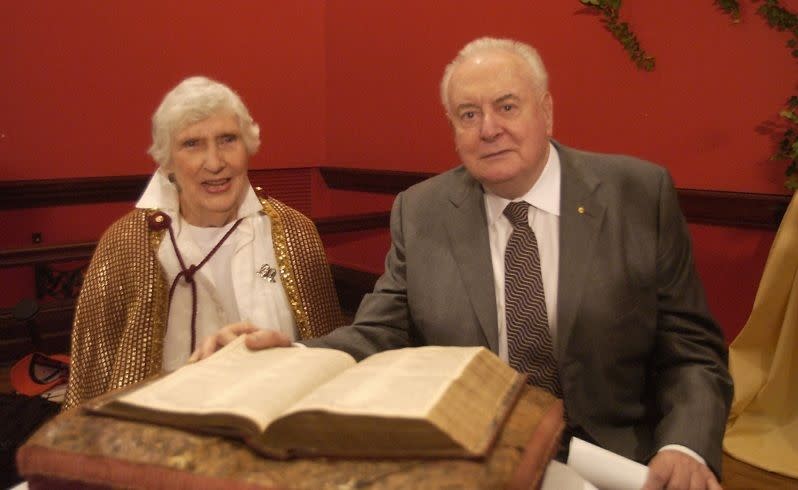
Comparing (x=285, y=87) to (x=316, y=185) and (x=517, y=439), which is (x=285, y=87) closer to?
(x=316, y=185)

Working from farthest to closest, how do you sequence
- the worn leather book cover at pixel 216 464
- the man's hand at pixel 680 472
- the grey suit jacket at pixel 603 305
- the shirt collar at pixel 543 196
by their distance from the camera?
the shirt collar at pixel 543 196 < the grey suit jacket at pixel 603 305 < the man's hand at pixel 680 472 < the worn leather book cover at pixel 216 464

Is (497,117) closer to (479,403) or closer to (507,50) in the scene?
(507,50)

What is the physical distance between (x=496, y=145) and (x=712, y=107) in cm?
217

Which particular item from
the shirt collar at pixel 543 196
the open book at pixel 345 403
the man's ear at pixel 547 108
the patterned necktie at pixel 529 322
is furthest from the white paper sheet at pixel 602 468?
the man's ear at pixel 547 108

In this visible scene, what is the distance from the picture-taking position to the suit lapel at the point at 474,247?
1628 millimetres

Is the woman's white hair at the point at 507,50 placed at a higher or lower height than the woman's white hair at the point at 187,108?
higher

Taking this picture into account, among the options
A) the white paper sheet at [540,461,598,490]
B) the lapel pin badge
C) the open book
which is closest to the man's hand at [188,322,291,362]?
the open book

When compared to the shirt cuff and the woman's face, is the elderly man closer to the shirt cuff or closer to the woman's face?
the shirt cuff

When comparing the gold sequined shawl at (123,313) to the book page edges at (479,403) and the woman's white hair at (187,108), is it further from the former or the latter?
the book page edges at (479,403)

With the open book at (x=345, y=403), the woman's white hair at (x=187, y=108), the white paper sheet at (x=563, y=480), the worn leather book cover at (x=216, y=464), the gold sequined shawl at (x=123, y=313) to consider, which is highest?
the woman's white hair at (x=187, y=108)

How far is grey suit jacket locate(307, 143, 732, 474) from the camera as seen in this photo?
1.57 metres

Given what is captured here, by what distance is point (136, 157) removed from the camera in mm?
4770

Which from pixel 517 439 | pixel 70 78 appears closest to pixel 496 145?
pixel 517 439

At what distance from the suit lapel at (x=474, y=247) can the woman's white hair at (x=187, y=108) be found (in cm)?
80
